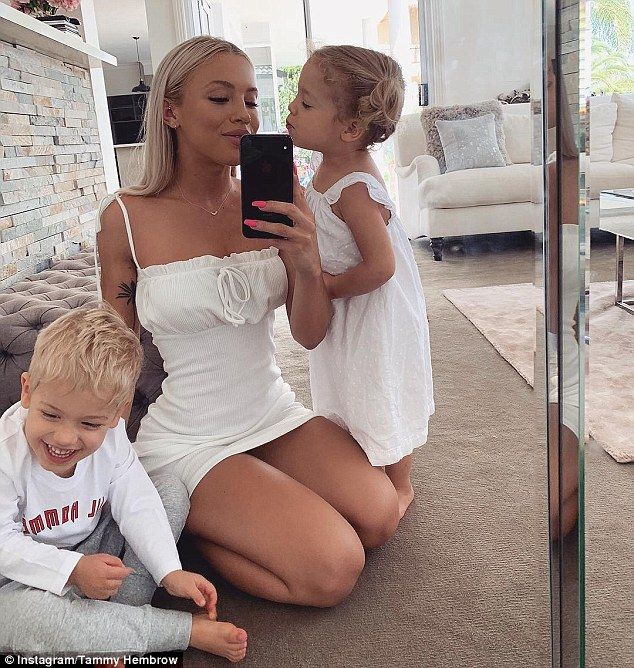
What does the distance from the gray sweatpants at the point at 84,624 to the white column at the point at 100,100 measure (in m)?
1.31

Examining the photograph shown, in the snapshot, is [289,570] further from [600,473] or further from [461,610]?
[600,473]

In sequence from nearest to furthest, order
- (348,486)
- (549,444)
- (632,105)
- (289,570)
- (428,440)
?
1. (632,105)
2. (549,444)
3. (289,570)
4. (348,486)
5. (428,440)

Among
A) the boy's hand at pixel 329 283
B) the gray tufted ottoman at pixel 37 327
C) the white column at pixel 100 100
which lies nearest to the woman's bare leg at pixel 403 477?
the boy's hand at pixel 329 283

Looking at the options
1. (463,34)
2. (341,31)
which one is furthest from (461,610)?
(341,31)

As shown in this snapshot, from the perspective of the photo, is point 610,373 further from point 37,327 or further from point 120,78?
point 120,78

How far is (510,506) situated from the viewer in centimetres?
105

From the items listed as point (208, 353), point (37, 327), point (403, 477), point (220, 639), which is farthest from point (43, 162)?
point (220, 639)

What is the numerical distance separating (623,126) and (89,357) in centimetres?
58

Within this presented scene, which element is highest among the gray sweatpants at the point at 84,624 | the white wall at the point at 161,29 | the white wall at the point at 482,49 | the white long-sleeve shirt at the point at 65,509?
the white wall at the point at 161,29

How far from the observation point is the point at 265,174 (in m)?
0.89

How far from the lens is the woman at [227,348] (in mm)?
990

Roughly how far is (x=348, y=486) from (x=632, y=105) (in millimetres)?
710

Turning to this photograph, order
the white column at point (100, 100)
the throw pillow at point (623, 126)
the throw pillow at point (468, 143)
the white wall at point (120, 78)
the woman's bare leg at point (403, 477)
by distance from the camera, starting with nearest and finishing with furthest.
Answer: the throw pillow at point (623, 126) < the throw pillow at point (468, 143) < the woman's bare leg at point (403, 477) < the white wall at point (120, 78) < the white column at point (100, 100)

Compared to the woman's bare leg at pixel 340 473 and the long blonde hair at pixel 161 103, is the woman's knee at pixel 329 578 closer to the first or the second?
the woman's bare leg at pixel 340 473
